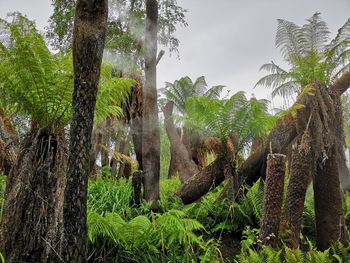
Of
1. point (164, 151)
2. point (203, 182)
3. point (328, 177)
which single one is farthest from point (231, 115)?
point (164, 151)

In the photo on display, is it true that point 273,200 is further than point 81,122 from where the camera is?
Yes

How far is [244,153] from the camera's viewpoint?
7.49m

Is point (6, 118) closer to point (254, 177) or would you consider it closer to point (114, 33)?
point (254, 177)

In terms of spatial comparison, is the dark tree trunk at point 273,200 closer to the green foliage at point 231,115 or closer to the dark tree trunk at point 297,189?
the dark tree trunk at point 297,189

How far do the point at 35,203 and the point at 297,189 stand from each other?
329cm

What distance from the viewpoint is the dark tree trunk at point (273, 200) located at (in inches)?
188

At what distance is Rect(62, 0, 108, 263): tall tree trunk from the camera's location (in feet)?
10.6

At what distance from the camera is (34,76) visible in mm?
4652

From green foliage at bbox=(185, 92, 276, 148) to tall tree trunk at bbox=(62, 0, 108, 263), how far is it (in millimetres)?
3608

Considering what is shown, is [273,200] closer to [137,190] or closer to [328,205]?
[328,205]

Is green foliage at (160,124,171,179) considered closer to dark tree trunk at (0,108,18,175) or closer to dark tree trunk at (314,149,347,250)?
dark tree trunk at (0,108,18,175)

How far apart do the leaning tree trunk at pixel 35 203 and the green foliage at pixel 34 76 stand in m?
0.37

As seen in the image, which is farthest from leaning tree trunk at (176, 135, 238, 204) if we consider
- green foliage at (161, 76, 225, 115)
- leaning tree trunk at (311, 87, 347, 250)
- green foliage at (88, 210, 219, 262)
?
green foliage at (161, 76, 225, 115)

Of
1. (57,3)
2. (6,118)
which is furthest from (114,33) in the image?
(6,118)
